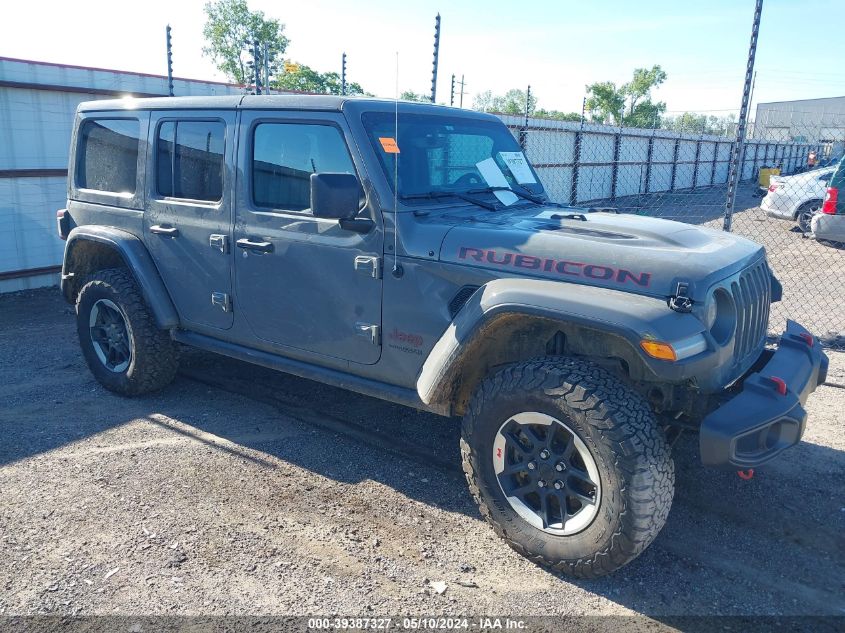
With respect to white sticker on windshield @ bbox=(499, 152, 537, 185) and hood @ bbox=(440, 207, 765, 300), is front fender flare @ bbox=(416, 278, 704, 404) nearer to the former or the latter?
hood @ bbox=(440, 207, 765, 300)

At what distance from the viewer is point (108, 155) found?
5082 millimetres

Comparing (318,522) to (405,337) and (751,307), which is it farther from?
(751,307)

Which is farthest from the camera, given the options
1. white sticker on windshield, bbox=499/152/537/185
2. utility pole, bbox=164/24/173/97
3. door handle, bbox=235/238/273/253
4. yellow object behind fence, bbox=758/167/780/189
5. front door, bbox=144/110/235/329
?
yellow object behind fence, bbox=758/167/780/189

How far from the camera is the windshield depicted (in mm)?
3734

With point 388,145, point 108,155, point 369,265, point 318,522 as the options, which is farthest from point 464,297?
point 108,155

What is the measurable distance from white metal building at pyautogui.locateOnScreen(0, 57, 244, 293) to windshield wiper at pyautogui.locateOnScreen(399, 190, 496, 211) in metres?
6.66

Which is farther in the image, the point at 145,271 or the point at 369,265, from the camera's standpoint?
the point at 145,271

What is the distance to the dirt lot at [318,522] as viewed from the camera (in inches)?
116

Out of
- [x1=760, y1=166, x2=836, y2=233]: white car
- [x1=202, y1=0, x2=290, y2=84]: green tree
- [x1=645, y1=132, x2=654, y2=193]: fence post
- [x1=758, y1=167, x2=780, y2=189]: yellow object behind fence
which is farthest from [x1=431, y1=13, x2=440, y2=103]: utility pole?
[x1=202, y1=0, x2=290, y2=84]: green tree

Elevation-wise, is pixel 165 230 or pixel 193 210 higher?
pixel 193 210

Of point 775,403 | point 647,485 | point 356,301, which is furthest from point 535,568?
point 356,301

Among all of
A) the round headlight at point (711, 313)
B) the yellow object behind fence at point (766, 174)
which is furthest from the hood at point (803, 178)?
the round headlight at point (711, 313)

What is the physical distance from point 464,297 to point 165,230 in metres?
2.31

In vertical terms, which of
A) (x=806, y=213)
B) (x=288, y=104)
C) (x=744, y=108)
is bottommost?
(x=806, y=213)
